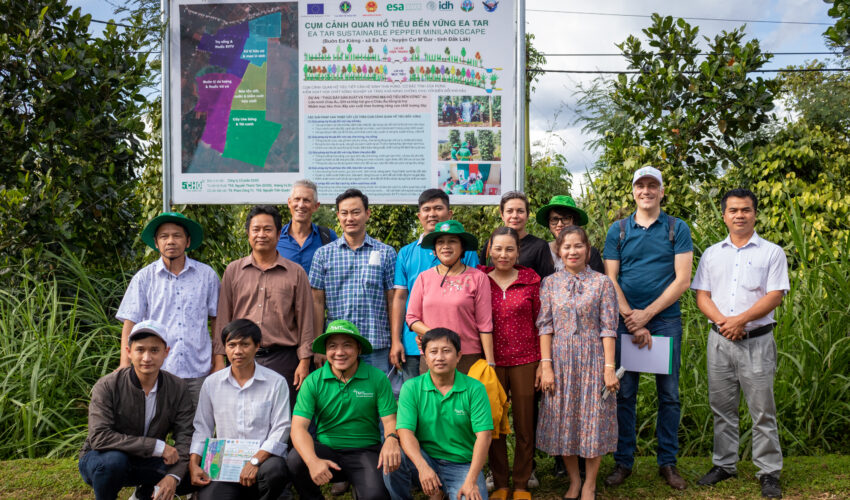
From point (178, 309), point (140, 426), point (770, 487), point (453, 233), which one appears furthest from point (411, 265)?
point (770, 487)

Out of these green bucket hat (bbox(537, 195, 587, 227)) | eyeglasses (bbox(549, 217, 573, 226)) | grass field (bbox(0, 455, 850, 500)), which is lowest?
grass field (bbox(0, 455, 850, 500))

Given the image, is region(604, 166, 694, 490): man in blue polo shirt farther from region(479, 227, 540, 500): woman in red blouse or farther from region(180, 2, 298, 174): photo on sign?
region(180, 2, 298, 174): photo on sign

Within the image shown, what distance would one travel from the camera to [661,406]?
14.5ft

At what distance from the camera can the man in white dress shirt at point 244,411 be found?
3.72 m

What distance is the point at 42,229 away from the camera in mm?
5949

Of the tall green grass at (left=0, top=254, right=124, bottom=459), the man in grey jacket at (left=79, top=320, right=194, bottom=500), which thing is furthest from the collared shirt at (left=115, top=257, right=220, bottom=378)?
the tall green grass at (left=0, top=254, right=124, bottom=459)

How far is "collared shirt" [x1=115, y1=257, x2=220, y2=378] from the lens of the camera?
4102mm

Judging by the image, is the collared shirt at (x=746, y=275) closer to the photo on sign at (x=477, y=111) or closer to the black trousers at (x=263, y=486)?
the photo on sign at (x=477, y=111)

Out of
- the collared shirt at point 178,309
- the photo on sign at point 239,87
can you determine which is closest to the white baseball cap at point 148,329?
the collared shirt at point 178,309

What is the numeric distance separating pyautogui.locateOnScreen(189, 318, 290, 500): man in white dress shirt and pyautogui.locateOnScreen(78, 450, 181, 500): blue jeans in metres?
0.22

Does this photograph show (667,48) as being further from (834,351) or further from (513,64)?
(834,351)

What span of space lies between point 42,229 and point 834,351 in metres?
6.64

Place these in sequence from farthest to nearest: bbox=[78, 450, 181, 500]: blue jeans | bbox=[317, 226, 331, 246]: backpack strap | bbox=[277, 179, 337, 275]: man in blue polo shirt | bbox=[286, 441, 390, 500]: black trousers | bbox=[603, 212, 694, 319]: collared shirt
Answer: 1. bbox=[317, 226, 331, 246]: backpack strap
2. bbox=[277, 179, 337, 275]: man in blue polo shirt
3. bbox=[603, 212, 694, 319]: collared shirt
4. bbox=[286, 441, 390, 500]: black trousers
5. bbox=[78, 450, 181, 500]: blue jeans

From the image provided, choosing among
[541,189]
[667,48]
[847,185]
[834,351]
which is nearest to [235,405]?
[834,351]
